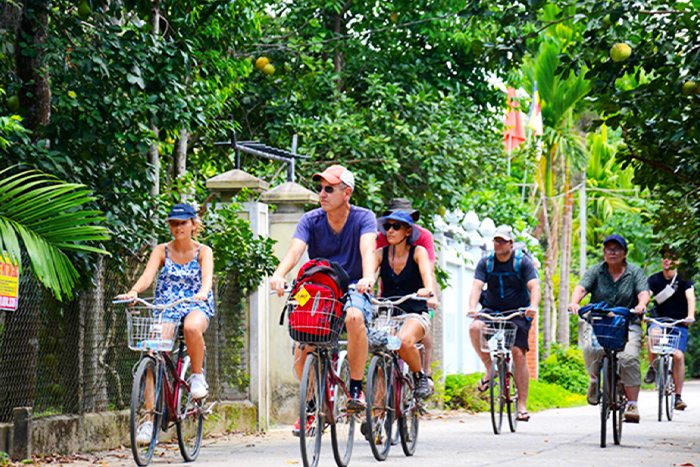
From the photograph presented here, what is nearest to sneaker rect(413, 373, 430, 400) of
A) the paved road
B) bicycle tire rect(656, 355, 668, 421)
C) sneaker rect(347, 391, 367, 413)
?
the paved road

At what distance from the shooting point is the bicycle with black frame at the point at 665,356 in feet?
40.9

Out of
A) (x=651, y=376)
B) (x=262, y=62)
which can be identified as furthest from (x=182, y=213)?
(x=262, y=62)

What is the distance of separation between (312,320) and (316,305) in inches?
3.8

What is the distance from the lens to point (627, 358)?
9977mm

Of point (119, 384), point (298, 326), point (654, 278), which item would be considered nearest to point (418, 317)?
point (298, 326)

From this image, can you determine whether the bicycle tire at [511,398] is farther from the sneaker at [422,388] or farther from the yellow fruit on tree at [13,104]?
the yellow fruit on tree at [13,104]

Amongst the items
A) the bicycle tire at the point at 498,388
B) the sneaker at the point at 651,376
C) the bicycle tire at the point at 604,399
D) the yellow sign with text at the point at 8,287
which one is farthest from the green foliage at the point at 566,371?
the yellow sign with text at the point at 8,287

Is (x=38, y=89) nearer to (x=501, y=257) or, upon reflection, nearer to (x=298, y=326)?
(x=298, y=326)

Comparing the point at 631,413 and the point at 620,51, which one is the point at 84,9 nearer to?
the point at 620,51

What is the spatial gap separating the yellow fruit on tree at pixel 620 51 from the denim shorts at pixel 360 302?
302 cm

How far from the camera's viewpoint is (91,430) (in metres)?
8.66

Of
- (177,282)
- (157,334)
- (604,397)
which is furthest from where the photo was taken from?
(604,397)

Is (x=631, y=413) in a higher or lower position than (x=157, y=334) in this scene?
lower

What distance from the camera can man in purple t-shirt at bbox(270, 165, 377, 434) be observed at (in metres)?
7.02
